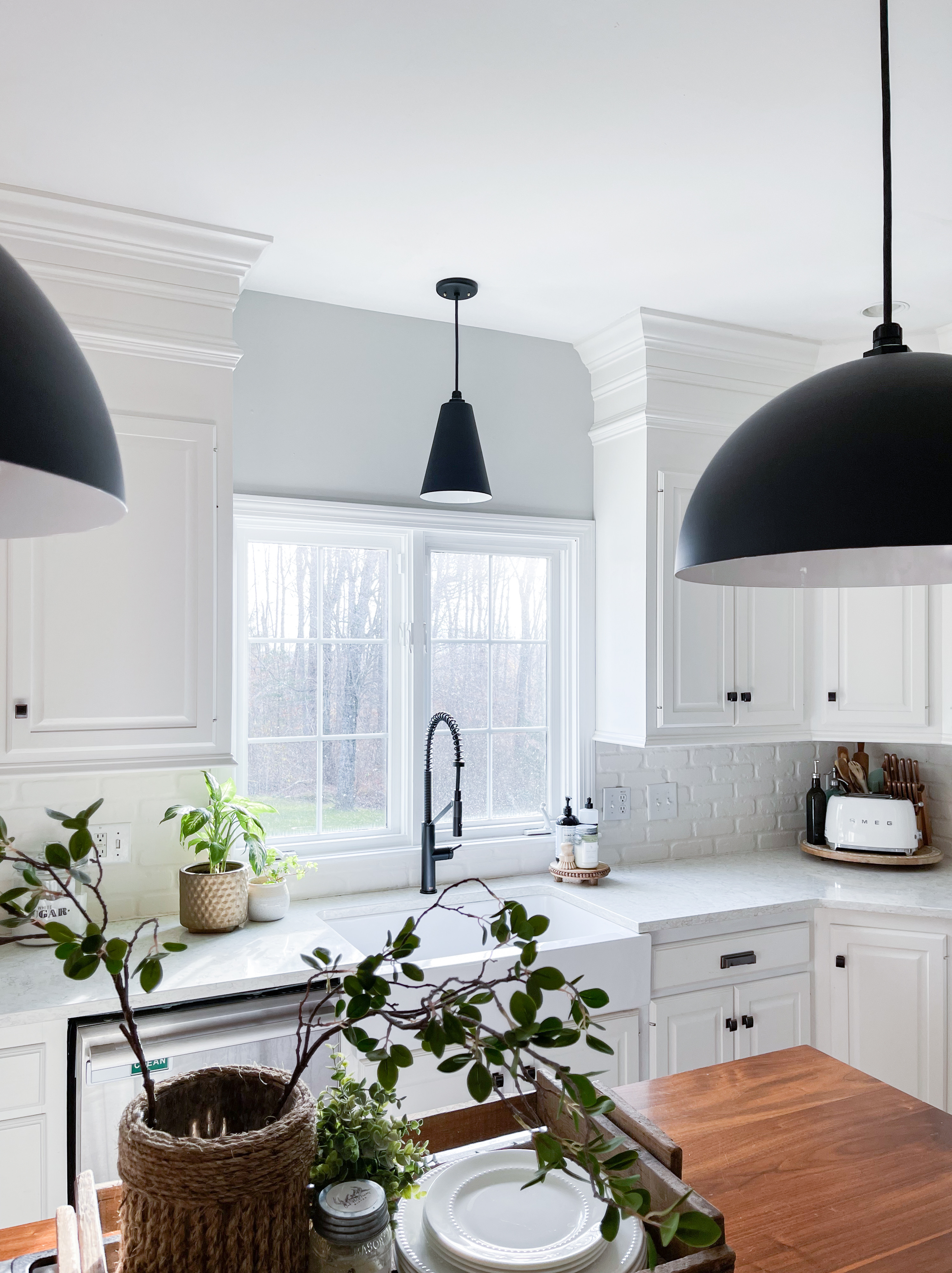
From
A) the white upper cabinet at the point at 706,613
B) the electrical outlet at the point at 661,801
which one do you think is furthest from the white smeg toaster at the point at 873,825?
the electrical outlet at the point at 661,801

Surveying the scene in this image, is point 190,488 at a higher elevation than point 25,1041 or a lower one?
higher

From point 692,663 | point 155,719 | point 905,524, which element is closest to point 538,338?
point 692,663

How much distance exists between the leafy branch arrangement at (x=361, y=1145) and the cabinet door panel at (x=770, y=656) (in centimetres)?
235

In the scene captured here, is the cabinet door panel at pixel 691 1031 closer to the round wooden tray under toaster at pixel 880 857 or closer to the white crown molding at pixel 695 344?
Result: the round wooden tray under toaster at pixel 880 857

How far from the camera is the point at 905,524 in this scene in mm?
830

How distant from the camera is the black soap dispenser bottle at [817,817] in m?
3.37

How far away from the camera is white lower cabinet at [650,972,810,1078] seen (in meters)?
2.57

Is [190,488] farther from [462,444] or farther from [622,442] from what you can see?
[622,442]

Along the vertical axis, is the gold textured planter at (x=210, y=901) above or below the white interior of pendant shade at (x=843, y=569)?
below

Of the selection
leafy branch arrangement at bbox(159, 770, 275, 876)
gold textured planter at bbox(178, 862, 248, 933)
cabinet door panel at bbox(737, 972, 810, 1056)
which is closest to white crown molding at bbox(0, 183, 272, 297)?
leafy branch arrangement at bbox(159, 770, 275, 876)

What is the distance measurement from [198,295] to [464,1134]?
6.58ft

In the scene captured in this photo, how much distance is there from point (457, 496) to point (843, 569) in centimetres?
143

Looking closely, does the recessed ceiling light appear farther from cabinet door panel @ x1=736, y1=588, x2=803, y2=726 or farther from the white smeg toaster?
the white smeg toaster

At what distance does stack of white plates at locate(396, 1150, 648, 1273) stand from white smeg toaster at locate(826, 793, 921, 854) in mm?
2399
